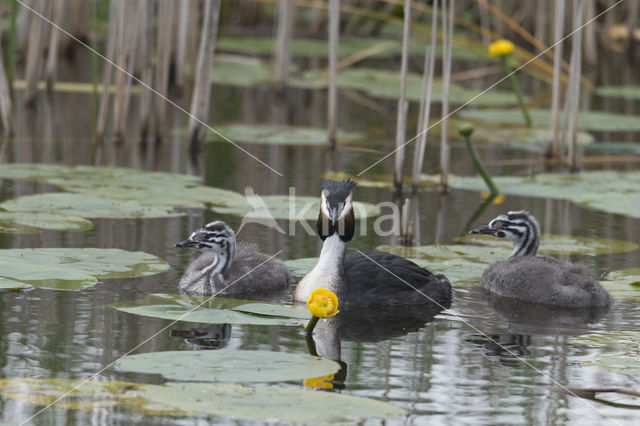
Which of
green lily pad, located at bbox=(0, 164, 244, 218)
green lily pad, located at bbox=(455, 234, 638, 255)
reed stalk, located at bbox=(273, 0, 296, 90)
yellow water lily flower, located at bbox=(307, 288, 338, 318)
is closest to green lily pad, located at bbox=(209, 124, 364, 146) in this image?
reed stalk, located at bbox=(273, 0, 296, 90)

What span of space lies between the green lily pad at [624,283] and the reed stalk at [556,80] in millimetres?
3931

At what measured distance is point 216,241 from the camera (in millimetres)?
7727

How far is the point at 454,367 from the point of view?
6113 millimetres

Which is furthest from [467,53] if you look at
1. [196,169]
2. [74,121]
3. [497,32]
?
[196,169]

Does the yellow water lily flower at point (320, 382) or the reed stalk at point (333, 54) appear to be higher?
the reed stalk at point (333, 54)

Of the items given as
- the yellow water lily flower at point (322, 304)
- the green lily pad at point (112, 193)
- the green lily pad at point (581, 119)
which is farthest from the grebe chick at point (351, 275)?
the green lily pad at point (581, 119)

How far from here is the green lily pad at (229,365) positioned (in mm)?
5512

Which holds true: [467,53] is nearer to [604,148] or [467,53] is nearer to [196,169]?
[604,148]

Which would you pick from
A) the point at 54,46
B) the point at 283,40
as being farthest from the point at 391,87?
the point at 54,46

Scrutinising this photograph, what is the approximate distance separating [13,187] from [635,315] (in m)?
6.18

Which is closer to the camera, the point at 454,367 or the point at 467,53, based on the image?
the point at 454,367

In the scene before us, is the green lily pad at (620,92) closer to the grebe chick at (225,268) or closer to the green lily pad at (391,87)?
the green lily pad at (391,87)

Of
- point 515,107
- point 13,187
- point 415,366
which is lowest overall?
point 415,366

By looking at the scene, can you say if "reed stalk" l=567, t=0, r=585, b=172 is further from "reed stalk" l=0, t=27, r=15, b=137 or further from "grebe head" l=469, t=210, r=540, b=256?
"reed stalk" l=0, t=27, r=15, b=137
